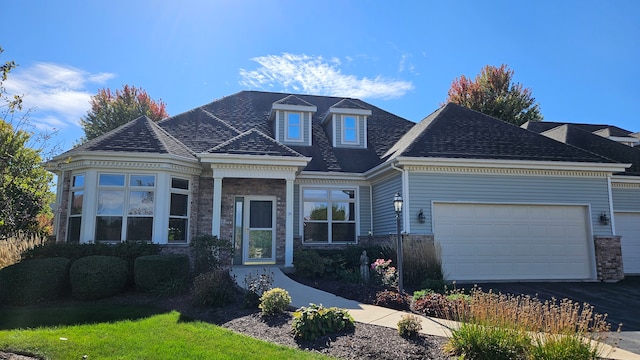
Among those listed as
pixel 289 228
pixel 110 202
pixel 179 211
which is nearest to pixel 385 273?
pixel 289 228

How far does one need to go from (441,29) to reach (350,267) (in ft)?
23.6

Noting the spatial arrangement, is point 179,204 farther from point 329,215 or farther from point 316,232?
point 329,215

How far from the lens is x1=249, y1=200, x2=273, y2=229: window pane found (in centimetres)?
1371

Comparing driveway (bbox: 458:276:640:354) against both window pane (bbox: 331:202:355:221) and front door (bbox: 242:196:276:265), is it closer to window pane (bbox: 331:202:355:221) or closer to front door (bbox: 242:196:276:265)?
window pane (bbox: 331:202:355:221)

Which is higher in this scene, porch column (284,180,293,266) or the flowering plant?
porch column (284,180,293,266)

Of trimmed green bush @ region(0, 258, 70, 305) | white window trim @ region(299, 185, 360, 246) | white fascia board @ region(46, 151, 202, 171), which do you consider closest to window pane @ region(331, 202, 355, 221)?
white window trim @ region(299, 185, 360, 246)

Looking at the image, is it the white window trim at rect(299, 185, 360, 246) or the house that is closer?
the house

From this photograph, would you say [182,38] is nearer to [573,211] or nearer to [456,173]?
[456,173]

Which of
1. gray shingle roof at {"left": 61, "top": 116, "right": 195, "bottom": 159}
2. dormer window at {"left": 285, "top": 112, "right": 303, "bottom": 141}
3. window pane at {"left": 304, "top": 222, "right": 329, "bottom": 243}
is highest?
dormer window at {"left": 285, "top": 112, "right": 303, "bottom": 141}

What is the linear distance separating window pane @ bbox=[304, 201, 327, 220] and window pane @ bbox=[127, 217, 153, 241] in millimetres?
5168

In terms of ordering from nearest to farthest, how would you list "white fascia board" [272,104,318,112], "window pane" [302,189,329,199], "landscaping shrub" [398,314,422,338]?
"landscaping shrub" [398,314,422,338] → "window pane" [302,189,329,199] → "white fascia board" [272,104,318,112]

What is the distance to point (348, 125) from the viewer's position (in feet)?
55.1

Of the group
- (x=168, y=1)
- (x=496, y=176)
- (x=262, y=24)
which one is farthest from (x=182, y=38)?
(x=496, y=176)

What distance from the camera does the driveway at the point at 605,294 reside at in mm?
7800
